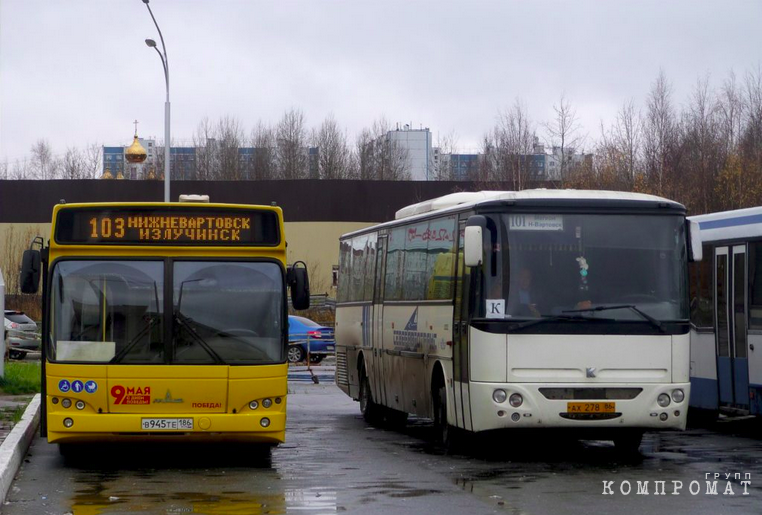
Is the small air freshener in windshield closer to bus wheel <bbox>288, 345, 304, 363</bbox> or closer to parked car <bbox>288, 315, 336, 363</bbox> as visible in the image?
parked car <bbox>288, 315, 336, 363</bbox>

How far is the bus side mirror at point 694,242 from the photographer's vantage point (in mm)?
13156

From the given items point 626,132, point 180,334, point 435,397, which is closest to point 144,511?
point 180,334

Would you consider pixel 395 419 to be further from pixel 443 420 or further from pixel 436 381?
pixel 443 420

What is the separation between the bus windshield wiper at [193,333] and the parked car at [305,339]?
24986 mm

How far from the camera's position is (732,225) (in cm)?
1603

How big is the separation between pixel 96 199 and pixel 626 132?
2694 centimetres

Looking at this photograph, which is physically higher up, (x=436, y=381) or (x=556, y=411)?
(x=436, y=381)

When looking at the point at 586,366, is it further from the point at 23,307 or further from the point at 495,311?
the point at 23,307

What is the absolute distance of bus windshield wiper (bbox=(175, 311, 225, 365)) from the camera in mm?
12375

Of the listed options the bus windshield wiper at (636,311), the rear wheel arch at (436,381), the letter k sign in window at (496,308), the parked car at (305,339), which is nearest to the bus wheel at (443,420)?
the rear wheel arch at (436,381)

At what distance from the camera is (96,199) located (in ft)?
211

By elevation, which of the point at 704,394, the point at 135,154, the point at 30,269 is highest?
the point at 135,154

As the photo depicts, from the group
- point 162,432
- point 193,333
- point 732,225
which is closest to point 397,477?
point 162,432

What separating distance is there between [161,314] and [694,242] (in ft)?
18.3
